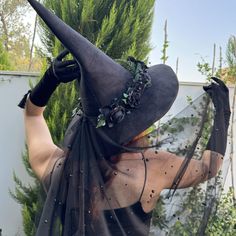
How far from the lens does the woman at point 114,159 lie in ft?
4.14

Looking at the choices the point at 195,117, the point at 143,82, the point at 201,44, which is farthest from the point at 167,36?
the point at 143,82

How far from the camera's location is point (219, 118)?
1425 mm

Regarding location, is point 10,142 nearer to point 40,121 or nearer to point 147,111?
point 40,121

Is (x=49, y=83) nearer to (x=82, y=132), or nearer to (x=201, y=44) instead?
(x=82, y=132)

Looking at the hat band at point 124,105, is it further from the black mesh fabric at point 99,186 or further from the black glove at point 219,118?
the black glove at point 219,118

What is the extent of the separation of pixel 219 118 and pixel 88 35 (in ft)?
6.65

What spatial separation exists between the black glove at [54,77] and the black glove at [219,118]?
466 millimetres

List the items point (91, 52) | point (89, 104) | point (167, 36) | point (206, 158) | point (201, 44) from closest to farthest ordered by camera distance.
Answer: point (91, 52) → point (89, 104) → point (206, 158) → point (167, 36) → point (201, 44)

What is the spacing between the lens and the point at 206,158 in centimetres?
142

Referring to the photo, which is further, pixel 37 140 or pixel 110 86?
pixel 37 140

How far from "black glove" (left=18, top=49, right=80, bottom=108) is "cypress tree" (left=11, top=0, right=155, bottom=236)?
1.69 m

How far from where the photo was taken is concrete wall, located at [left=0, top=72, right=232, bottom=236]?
12.0 ft

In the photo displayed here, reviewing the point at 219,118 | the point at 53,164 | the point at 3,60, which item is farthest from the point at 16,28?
the point at 219,118

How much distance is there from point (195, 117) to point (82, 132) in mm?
434
